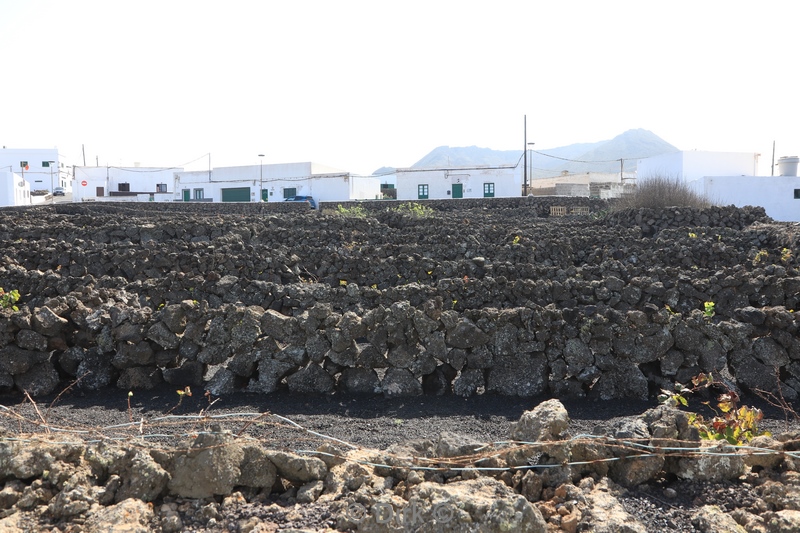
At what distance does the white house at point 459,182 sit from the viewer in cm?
4844

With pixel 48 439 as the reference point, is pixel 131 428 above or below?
below

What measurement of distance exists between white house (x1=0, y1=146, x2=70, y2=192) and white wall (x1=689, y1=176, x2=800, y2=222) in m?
56.2

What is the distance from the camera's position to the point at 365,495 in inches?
163

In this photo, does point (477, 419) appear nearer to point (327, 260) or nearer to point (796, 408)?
point (796, 408)

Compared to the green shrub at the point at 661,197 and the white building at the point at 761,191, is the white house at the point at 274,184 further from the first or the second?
the green shrub at the point at 661,197

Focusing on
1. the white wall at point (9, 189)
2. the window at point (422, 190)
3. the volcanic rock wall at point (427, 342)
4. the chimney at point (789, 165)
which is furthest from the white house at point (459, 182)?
the volcanic rock wall at point (427, 342)

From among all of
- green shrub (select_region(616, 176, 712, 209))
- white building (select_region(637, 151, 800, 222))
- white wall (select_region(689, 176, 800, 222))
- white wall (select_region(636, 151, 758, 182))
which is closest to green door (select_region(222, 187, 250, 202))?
white wall (select_region(636, 151, 758, 182))

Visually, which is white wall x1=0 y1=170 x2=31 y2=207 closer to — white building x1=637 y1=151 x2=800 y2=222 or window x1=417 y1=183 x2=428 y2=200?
window x1=417 y1=183 x2=428 y2=200

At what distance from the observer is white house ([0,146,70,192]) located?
206ft

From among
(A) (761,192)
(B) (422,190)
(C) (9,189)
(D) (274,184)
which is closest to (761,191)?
(A) (761,192)

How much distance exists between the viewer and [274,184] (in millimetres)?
52688

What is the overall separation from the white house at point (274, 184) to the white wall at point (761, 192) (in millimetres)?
23800

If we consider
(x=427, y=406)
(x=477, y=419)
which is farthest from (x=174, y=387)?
(x=477, y=419)

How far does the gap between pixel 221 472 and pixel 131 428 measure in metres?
2.40
